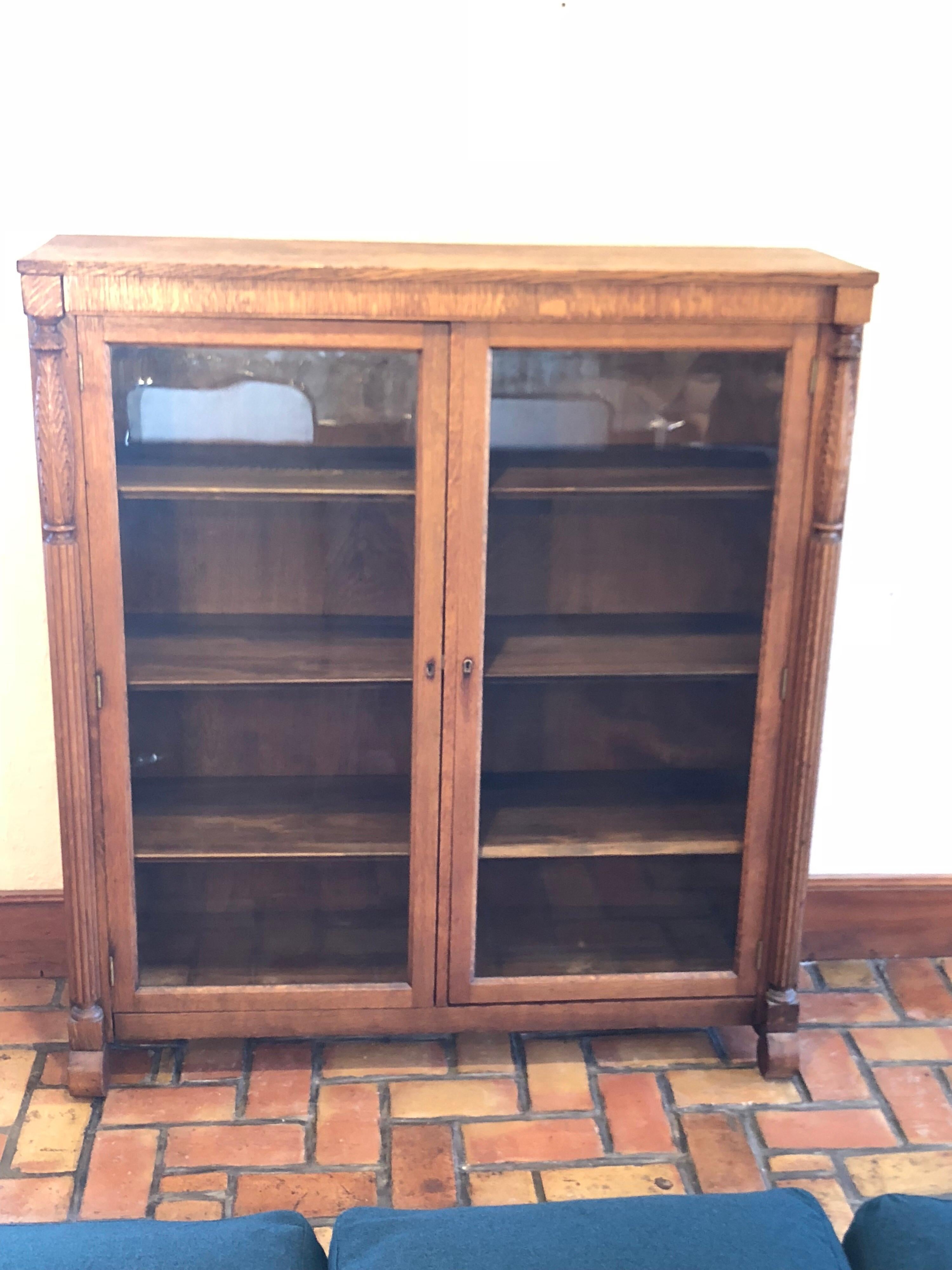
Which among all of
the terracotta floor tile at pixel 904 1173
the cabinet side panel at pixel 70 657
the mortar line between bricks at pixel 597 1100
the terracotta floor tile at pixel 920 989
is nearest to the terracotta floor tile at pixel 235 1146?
the cabinet side panel at pixel 70 657

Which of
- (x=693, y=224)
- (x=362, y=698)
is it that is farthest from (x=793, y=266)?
(x=362, y=698)

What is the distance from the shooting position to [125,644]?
1983 millimetres

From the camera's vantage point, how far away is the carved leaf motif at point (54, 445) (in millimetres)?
1820

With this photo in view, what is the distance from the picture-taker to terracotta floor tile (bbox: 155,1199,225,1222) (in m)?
1.87

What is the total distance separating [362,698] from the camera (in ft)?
6.93

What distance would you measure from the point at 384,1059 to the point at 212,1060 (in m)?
0.30

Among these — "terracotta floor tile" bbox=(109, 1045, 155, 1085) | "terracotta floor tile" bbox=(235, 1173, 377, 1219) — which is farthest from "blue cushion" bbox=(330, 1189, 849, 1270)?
"terracotta floor tile" bbox=(109, 1045, 155, 1085)

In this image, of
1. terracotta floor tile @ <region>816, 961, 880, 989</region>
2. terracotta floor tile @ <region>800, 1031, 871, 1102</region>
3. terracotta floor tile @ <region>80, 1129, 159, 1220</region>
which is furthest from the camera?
terracotta floor tile @ <region>816, 961, 880, 989</region>

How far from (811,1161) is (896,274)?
4.91 ft

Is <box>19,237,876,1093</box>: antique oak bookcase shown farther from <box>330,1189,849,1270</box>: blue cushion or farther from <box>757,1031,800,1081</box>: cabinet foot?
<box>330,1189,849,1270</box>: blue cushion

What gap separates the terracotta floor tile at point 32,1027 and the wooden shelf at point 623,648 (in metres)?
1.05

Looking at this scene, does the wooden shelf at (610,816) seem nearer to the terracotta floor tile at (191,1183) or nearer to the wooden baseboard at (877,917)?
the wooden baseboard at (877,917)

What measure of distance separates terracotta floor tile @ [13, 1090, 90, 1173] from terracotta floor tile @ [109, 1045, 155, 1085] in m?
0.08

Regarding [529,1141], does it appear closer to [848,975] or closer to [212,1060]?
[212,1060]
